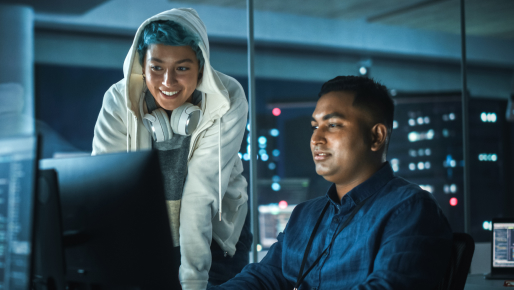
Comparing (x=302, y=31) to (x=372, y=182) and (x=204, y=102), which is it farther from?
(x=372, y=182)

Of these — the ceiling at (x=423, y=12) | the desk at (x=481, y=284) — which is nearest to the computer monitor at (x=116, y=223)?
the desk at (x=481, y=284)

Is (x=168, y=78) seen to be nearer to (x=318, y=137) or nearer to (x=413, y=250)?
(x=318, y=137)

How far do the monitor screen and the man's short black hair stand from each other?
1.30 metres

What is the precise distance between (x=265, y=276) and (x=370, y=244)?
0.35m

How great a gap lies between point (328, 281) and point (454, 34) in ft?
12.7

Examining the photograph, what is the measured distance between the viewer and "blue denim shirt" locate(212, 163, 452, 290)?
106 centimetres

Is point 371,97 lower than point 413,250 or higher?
higher

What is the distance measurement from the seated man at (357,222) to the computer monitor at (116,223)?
0.51 metres

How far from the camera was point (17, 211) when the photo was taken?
731 mm

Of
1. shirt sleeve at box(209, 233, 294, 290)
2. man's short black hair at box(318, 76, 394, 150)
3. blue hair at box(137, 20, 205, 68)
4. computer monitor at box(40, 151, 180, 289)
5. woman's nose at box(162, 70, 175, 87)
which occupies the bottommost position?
shirt sleeve at box(209, 233, 294, 290)

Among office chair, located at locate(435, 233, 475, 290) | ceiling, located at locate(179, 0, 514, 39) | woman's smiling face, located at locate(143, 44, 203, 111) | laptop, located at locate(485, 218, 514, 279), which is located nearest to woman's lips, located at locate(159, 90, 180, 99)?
A: woman's smiling face, located at locate(143, 44, 203, 111)

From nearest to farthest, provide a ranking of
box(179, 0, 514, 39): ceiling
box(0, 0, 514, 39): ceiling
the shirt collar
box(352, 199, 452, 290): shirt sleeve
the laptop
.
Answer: box(352, 199, 452, 290): shirt sleeve → the shirt collar → the laptop → box(0, 0, 514, 39): ceiling → box(179, 0, 514, 39): ceiling

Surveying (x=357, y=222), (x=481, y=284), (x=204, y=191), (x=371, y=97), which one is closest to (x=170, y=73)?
(x=204, y=191)

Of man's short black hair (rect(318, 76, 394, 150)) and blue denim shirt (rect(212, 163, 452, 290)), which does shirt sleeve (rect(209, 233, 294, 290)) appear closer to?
blue denim shirt (rect(212, 163, 452, 290))
